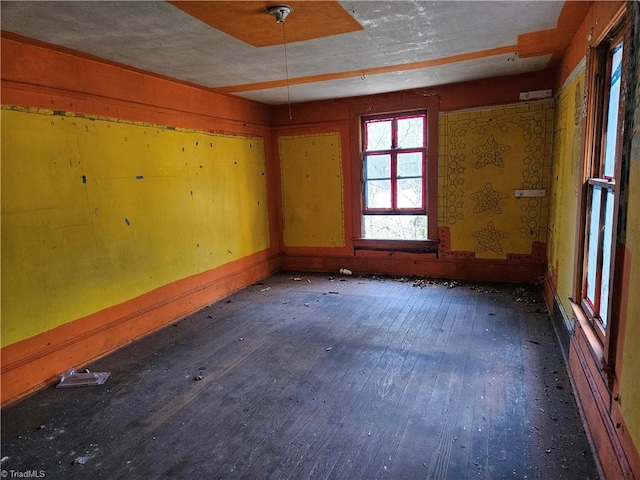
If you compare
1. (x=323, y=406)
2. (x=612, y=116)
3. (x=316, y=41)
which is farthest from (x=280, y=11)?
(x=323, y=406)

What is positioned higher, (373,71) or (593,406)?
(373,71)

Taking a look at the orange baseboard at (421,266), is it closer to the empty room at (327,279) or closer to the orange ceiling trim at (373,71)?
the empty room at (327,279)

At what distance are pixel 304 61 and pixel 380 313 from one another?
2.74 m

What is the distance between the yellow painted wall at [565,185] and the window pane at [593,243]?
10.9 inches

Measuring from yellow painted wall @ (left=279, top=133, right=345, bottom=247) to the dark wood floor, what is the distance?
7.21 feet

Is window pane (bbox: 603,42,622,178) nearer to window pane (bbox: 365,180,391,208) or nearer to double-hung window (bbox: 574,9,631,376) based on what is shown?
double-hung window (bbox: 574,9,631,376)

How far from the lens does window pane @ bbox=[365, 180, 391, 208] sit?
5.87m

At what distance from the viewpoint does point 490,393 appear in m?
2.77

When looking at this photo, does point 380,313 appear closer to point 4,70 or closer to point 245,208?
point 245,208

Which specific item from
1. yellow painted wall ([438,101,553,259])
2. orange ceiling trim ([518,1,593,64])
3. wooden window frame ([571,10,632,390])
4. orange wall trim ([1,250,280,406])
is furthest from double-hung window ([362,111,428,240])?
wooden window frame ([571,10,632,390])

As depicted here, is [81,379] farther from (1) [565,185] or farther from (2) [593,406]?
(1) [565,185]

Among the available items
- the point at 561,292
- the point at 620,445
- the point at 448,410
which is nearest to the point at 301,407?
the point at 448,410

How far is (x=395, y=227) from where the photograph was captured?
595 cm

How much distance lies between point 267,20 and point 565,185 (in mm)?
3011
